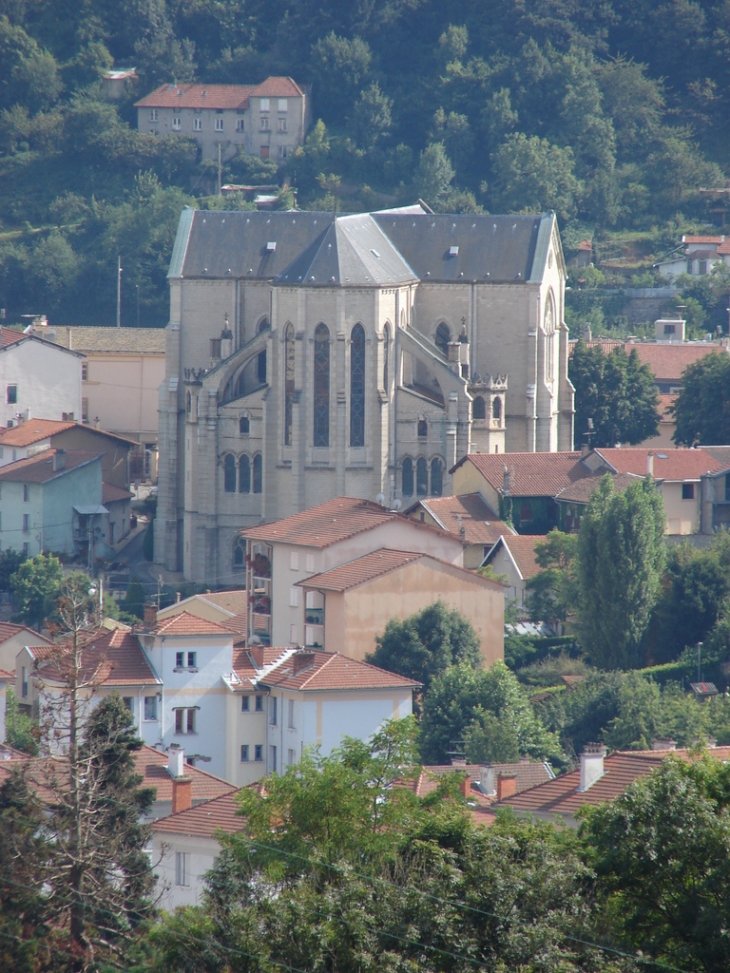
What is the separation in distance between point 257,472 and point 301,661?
2931 centimetres

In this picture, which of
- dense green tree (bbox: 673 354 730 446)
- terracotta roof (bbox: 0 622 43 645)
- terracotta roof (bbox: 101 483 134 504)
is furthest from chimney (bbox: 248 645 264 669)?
dense green tree (bbox: 673 354 730 446)

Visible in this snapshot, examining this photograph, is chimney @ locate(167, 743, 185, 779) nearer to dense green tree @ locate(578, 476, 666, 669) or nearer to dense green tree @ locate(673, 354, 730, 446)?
dense green tree @ locate(578, 476, 666, 669)

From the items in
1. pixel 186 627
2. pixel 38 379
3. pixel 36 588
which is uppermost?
pixel 38 379

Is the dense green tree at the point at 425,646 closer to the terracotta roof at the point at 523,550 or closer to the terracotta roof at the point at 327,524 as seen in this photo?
the terracotta roof at the point at 327,524

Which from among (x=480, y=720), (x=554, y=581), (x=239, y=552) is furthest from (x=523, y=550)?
(x=480, y=720)

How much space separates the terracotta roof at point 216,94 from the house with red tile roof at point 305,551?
71.7 meters

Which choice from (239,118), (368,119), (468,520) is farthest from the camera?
(239,118)

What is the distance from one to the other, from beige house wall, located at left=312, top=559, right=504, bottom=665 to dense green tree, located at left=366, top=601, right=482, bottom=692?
50 cm

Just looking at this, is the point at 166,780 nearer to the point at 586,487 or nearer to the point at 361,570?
the point at 361,570

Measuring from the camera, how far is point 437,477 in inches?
3423

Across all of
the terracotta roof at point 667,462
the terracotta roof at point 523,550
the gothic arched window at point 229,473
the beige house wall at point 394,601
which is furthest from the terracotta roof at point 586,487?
the gothic arched window at point 229,473

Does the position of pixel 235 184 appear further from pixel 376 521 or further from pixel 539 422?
pixel 376 521

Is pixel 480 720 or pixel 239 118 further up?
pixel 239 118

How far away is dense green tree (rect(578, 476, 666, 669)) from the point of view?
70.4 m
